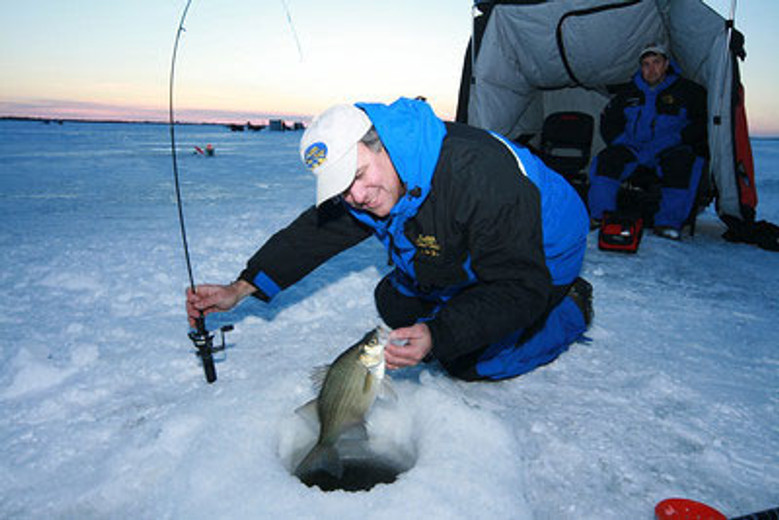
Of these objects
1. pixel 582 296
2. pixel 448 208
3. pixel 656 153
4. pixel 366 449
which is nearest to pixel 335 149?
pixel 448 208

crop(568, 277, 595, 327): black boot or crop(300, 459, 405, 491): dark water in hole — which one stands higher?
crop(300, 459, 405, 491): dark water in hole

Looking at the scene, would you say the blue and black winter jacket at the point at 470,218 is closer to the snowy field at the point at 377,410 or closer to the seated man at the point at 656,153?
the snowy field at the point at 377,410

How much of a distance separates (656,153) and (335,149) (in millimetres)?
5009

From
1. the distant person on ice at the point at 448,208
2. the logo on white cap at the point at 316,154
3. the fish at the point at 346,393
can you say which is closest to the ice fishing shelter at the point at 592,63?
the distant person on ice at the point at 448,208

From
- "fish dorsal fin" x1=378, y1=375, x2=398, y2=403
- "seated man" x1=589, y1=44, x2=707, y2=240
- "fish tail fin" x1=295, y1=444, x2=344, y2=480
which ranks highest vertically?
"fish tail fin" x1=295, y1=444, x2=344, y2=480

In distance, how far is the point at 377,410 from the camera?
230 centimetres

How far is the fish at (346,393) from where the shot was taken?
183cm

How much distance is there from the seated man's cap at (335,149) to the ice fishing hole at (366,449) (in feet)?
3.57

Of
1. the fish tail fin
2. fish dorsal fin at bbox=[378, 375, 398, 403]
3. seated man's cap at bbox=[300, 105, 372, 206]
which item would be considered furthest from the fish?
seated man's cap at bbox=[300, 105, 372, 206]

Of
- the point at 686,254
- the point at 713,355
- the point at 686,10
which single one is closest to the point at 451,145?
the point at 713,355

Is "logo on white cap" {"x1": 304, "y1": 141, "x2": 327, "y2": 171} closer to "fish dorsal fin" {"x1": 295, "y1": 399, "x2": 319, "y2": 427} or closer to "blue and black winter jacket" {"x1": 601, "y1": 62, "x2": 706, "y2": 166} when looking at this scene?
"fish dorsal fin" {"x1": 295, "y1": 399, "x2": 319, "y2": 427}

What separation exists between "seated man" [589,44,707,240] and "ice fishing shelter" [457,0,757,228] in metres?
0.30

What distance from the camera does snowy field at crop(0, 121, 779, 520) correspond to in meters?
1.78

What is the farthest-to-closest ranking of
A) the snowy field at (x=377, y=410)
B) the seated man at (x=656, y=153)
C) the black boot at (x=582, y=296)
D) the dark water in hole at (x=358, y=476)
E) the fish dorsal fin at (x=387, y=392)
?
the seated man at (x=656, y=153) < the black boot at (x=582, y=296) < the fish dorsal fin at (x=387, y=392) < the dark water in hole at (x=358, y=476) < the snowy field at (x=377, y=410)
